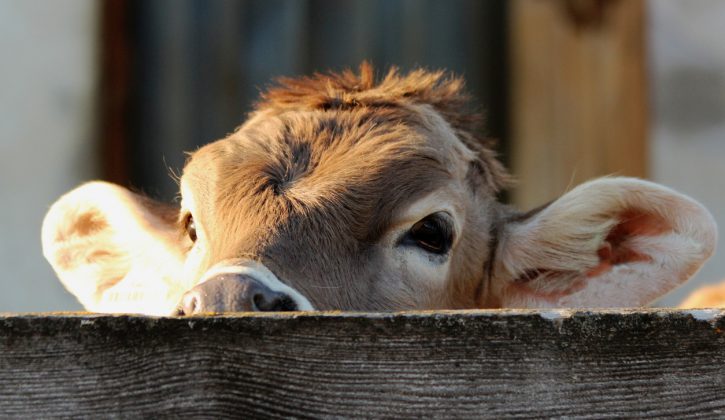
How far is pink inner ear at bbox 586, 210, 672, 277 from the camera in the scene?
3793 millimetres

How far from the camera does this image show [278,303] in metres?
2.58

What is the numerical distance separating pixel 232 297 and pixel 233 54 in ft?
16.5

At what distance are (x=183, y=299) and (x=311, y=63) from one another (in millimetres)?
5029

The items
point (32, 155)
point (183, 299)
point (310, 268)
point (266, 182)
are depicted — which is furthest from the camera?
point (32, 155)

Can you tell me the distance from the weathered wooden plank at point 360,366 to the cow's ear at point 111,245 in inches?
93.8

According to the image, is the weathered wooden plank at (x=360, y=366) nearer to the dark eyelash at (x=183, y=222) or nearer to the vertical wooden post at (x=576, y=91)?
the dark eyelash at (x=183, y=222)

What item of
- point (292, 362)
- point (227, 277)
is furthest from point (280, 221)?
point (292, 362)

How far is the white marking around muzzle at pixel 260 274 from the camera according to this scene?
8.66 ft

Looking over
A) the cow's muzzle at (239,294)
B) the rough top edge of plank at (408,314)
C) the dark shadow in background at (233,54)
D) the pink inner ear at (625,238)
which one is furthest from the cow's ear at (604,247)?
the dark shadow in background at (233,54)

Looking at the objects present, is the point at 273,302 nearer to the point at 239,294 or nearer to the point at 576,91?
the point at 239,294

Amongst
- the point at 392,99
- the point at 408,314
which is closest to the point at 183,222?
the point at 392,99

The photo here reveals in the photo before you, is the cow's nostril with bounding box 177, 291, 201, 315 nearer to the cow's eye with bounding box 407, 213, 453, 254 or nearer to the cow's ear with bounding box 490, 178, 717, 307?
the cow's eye with bounding box 407, 213, 453, 254

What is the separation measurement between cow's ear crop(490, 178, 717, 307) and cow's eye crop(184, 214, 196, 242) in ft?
3.56

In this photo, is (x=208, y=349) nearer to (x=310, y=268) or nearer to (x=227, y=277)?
(x=227, y=277)
